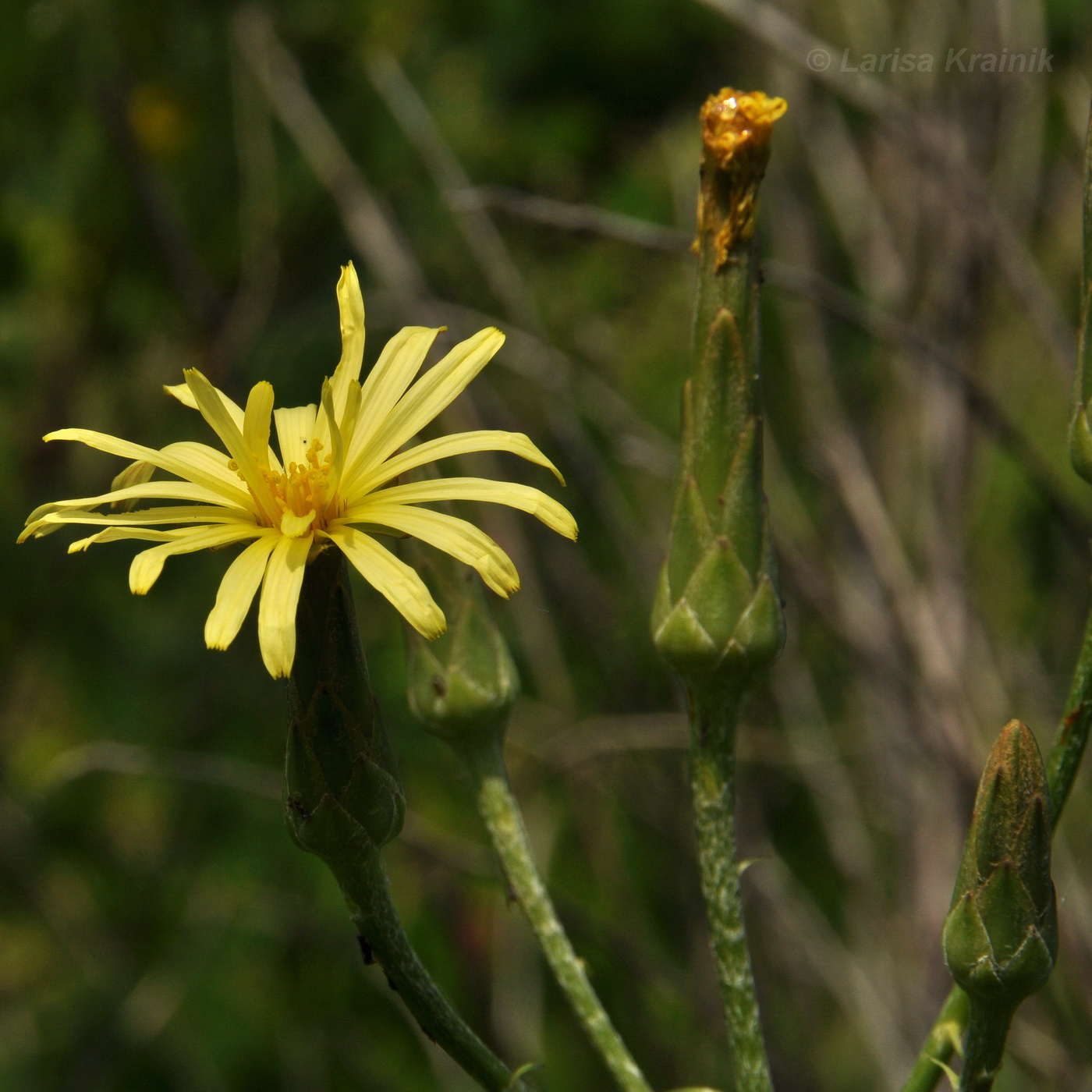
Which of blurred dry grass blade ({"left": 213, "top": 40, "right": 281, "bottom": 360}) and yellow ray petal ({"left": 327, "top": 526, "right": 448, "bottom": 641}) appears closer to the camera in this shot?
yellow ray petal ({"left": 327, "top": 526, "right": 448, "bottom": 641})

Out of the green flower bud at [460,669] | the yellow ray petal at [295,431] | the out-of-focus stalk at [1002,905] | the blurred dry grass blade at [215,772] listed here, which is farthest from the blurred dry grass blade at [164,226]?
the out-of-focus stalk at [1002,905]

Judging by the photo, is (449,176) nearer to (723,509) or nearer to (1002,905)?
(723,509)

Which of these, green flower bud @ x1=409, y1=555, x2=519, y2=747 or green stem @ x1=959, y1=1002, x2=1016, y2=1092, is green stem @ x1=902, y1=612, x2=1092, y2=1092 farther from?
green flower bud @ x1=409, y1=555, x2=519, y2=747

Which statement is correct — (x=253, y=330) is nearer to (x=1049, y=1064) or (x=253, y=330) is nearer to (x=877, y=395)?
(x=877, y=395)

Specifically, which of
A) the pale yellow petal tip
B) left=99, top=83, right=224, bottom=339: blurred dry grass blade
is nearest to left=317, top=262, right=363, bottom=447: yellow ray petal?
the pale yellow petal tip

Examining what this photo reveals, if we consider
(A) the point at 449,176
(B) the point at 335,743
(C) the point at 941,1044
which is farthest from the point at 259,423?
(A) the point at 449,176

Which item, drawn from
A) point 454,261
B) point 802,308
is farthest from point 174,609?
point 802,308

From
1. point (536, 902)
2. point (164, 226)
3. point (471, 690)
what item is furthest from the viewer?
point (164, 226)
